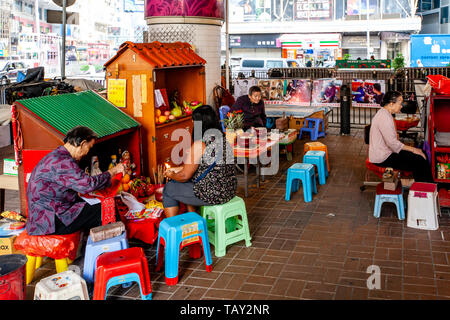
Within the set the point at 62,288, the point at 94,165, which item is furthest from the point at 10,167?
the point at 62,288

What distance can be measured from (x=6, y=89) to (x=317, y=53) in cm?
2587

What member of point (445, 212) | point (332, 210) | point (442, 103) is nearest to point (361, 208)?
point (332, 210)

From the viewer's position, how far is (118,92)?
6848 mm

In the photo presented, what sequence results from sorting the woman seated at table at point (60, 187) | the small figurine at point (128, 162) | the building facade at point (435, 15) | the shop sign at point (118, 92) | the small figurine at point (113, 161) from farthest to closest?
the building facade at point (435, 15), the shop sign at point (118, 92), the small figurine at point (128, 162), the small figurine at point (113, 161), the woman seated at table at point (60, 187)

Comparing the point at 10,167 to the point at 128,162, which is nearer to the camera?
the point at 10,167

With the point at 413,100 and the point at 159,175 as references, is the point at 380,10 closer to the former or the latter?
the point at 413,100

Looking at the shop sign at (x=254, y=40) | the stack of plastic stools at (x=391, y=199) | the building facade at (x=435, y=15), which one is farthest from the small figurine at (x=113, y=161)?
the building facade at (x=435, y=15)

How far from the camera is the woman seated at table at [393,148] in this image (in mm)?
6645

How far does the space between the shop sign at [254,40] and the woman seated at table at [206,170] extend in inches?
1202

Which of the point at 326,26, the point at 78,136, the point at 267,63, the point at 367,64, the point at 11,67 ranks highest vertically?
the point at 326,26

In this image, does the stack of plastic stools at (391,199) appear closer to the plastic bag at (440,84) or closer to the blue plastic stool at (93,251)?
the plastic bag at (440,84)

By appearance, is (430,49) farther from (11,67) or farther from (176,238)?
(176,238)

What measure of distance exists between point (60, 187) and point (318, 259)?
9.03 feet

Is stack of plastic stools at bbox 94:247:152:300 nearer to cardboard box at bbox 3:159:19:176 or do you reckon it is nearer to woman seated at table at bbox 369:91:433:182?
cardboard box at bbox 3:159:19:176
